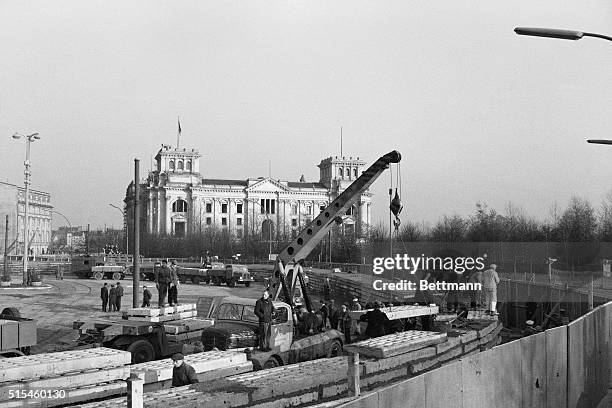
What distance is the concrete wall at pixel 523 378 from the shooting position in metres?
6.06

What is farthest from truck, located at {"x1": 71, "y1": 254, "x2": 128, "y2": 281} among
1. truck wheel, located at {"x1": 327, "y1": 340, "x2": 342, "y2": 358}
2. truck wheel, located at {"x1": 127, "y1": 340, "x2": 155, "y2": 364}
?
truck wheel, located at {"x1": 327, "y1": 340, "x2": 342, "y2": 358}

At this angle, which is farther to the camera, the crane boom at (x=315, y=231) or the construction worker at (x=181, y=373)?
the crane boom at (x=315, y=231)

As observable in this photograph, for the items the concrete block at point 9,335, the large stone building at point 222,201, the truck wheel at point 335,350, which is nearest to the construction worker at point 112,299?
the concrete block at point 9,335

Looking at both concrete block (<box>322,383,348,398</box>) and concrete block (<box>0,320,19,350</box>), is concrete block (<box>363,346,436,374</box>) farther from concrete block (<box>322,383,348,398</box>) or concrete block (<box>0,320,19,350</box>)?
concrete block (<box>0,320,19,350</box>)

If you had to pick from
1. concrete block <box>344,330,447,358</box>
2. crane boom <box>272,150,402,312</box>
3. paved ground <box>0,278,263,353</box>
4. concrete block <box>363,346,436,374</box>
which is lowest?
paved ground <box>0,278,263,353</box>

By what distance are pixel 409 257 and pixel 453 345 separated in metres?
16.8

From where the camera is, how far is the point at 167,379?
11023 millimetres

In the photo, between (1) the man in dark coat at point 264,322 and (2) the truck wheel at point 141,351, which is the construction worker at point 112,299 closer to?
(2) the truck wheel at point 141,351

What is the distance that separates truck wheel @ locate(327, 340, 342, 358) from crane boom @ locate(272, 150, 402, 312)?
1.39 meters

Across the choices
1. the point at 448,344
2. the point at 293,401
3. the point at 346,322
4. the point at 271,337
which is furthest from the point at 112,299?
the point at 293,401

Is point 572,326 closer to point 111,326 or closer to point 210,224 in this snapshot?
point 111,326

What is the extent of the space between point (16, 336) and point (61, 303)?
2126 cm

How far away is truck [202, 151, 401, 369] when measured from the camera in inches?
526

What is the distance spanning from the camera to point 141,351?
14.6 m
